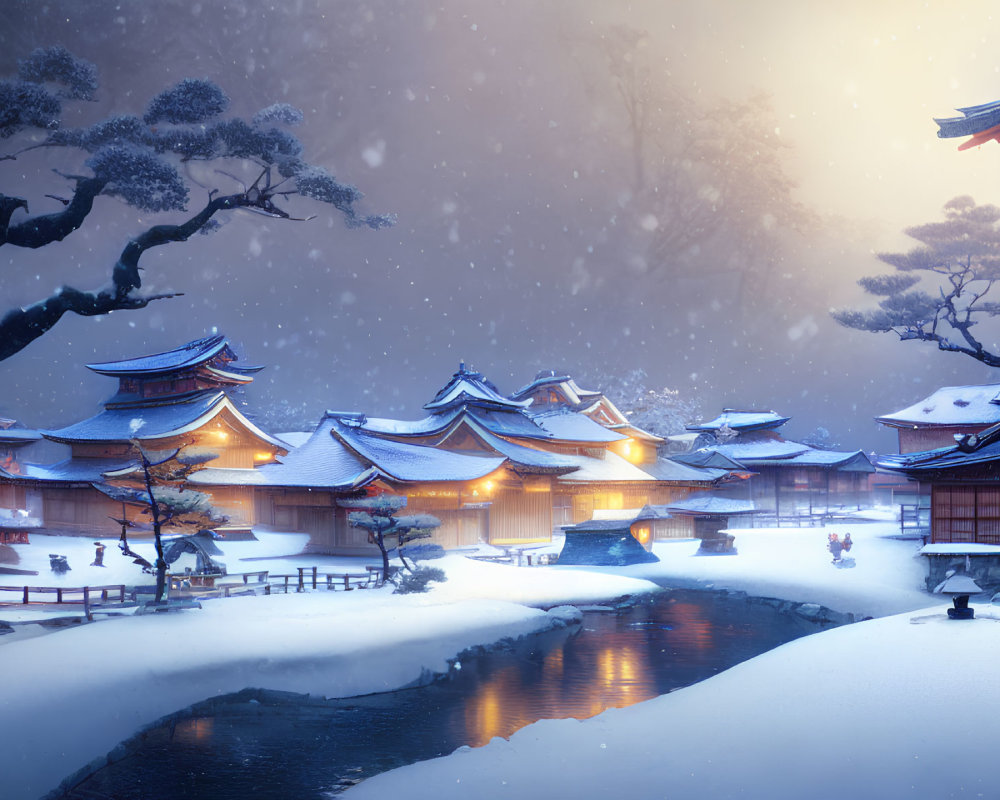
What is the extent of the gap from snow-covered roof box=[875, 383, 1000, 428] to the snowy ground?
38.7 metres

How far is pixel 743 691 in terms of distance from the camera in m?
13.8

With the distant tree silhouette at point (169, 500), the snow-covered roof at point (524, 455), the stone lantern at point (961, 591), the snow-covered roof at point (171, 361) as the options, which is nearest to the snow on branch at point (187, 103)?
the distant tree silhouette at point (169, 500)

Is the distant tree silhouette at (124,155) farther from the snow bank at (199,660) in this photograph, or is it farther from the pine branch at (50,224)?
the snow bank at (199,660)

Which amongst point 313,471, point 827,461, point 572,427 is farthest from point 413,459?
point 827,461

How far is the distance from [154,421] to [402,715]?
105 feet

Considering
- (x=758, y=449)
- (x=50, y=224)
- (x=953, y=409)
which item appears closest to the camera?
(x=50, y=224)

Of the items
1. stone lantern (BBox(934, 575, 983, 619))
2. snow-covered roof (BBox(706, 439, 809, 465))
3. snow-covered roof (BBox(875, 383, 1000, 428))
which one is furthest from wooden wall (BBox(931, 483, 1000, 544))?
snow-covered roof (BBox(706, 439, 809, 465))

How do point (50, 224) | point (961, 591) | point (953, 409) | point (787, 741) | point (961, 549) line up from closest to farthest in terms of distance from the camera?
point (787, 741) < point (961, 591) < point (50, 224) < point (961, 549) < point (953, 409)

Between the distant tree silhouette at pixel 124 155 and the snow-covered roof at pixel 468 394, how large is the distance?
1201 inches

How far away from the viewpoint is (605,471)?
167 ft

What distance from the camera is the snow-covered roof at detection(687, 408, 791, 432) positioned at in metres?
64.7

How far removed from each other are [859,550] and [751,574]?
6.79 m

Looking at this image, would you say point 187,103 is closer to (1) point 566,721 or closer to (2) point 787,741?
(1) point 566,721

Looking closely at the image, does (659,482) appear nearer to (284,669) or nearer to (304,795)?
(284,669)
